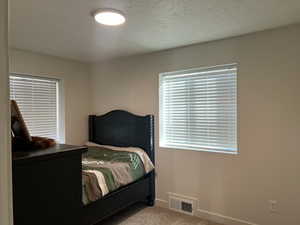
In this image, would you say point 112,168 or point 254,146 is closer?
point 254,146

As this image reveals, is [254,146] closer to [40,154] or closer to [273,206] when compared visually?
[273,206]

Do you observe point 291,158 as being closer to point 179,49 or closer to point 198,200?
point 198,200

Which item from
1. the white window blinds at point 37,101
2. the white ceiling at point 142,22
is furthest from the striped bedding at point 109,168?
the white ceiling at point 142,22

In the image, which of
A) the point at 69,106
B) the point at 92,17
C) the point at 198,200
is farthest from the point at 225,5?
the point at 69,106

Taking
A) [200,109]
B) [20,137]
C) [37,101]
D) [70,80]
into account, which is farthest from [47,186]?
[70,80]

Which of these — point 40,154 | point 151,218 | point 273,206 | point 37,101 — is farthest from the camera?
point 37,101

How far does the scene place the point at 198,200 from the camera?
112 inches

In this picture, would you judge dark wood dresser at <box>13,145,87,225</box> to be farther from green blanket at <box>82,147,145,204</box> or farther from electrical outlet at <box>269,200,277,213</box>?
electrical outlet at <box>269,200,277,213</box>

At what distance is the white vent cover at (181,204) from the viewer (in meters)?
2.90

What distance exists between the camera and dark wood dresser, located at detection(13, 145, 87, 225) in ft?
3.51

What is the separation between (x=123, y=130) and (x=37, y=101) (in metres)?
1.38

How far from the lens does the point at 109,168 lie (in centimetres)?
253

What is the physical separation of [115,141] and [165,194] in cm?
113

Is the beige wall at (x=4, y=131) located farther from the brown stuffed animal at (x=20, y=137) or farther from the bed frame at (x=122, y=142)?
the bed frame at (x=122, y=142)
